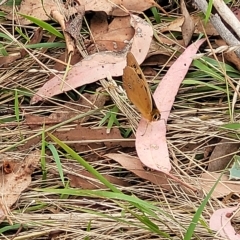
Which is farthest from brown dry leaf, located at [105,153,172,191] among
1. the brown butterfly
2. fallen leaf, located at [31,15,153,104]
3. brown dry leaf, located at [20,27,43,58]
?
brown dry leaf, located at [20,27,43,58]

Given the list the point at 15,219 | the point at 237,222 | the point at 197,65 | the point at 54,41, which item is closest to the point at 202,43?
the point at 197,65

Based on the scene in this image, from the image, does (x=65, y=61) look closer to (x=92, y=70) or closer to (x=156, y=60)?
(x=92, y=70)

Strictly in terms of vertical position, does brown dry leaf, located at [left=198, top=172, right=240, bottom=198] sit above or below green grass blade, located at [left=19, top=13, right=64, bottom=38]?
below

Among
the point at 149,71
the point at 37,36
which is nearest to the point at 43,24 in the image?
the point at 37,36

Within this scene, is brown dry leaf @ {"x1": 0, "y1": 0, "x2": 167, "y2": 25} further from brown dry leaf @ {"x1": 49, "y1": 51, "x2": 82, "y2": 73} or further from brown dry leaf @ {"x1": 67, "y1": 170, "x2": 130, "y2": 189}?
brown dry leaf @ {"x1": 67, "y1": 170, "x2": 130, "y2": 189}

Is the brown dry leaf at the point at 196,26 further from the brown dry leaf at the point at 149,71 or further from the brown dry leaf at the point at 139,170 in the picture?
the brown dry leaf at the point at 139,170

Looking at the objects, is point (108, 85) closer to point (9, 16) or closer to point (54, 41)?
point (54, 41)
